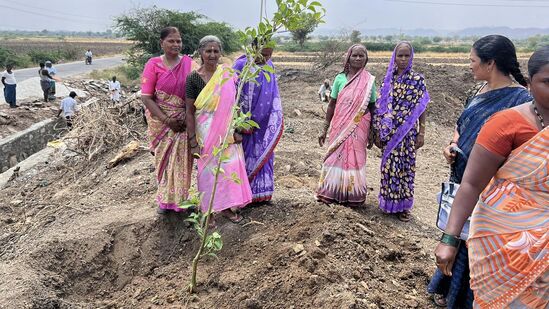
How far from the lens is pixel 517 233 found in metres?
1.70

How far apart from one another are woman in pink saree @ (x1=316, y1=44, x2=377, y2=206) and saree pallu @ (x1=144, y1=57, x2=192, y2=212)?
56.8 inches

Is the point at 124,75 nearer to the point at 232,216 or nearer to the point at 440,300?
the point at 232,216

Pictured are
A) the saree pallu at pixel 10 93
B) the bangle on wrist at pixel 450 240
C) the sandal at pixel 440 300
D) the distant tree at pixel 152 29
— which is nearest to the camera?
the bangle on wrist at pixel 450 240

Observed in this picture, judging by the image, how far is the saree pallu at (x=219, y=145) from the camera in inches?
143

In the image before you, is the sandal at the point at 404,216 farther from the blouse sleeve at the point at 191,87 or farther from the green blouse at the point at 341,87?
the blouse sleeve at the point at 191,87

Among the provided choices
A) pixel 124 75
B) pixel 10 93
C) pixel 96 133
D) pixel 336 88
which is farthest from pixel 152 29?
pixel 336 88

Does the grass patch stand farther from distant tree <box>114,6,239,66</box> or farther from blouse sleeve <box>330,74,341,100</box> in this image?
blouse sleeve <box>330,74,341,100</box>

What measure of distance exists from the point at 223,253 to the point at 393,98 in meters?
2.18

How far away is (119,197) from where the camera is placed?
526cm

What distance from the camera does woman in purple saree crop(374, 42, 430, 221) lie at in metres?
4.16

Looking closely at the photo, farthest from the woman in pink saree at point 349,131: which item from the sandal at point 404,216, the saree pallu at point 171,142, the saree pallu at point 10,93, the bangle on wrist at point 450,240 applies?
the saree pallu at point 10,93

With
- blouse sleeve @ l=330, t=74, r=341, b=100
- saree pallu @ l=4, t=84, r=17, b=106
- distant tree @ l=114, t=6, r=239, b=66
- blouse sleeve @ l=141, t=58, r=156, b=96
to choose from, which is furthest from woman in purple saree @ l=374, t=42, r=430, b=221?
distant tree @ l=114, t=6, r=239, b=66

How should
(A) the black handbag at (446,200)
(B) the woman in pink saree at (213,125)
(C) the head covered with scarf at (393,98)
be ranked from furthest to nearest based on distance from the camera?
(C) the head covered with scarf at (393,98)
(B) the woman in pink saree at (213,125)
(A) the black handbag at (446,200)

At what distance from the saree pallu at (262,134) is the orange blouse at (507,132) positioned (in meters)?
2.41
